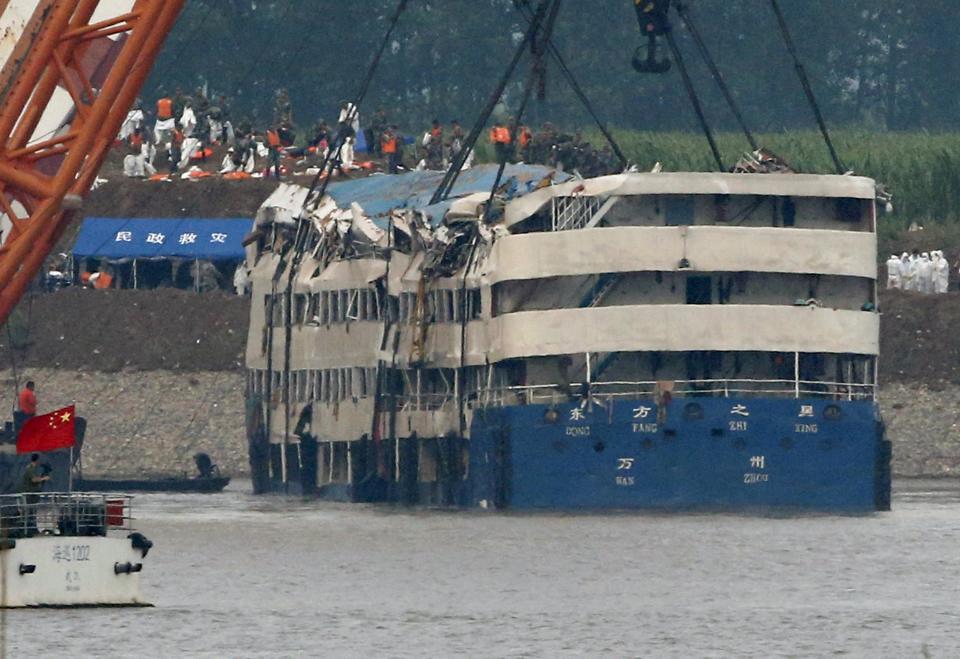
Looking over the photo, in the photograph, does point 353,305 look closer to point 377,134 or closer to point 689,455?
point 689,455

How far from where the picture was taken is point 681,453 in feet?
290

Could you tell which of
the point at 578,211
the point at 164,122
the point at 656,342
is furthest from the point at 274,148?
the point at 656,342

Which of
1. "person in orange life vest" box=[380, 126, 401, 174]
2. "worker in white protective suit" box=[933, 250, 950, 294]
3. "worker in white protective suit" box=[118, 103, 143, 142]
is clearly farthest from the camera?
"worker in white protective suit" box=[118, 103, 143, 142]

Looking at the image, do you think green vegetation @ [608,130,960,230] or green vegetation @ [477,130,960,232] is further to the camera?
green vegetation @ [608,130,960,230]

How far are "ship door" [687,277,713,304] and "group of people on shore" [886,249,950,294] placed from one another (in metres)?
42.3

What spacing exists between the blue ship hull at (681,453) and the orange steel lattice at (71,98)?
39.8 ft

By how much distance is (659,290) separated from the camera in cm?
9094

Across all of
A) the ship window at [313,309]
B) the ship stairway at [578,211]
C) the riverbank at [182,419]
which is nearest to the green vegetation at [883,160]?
the riverbank at [182,419]

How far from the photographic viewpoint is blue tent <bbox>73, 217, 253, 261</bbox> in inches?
→ 5369

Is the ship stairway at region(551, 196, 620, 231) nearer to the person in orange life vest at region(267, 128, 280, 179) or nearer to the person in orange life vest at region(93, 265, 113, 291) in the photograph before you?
the person in orange life vest at region(93, 265, 113, 291)

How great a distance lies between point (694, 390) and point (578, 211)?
547cm

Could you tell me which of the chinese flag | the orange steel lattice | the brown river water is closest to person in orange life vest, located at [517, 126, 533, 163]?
the brown river water

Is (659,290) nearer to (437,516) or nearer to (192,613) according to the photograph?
(437,516)

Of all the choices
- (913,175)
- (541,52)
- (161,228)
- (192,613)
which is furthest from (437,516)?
(913,175)
